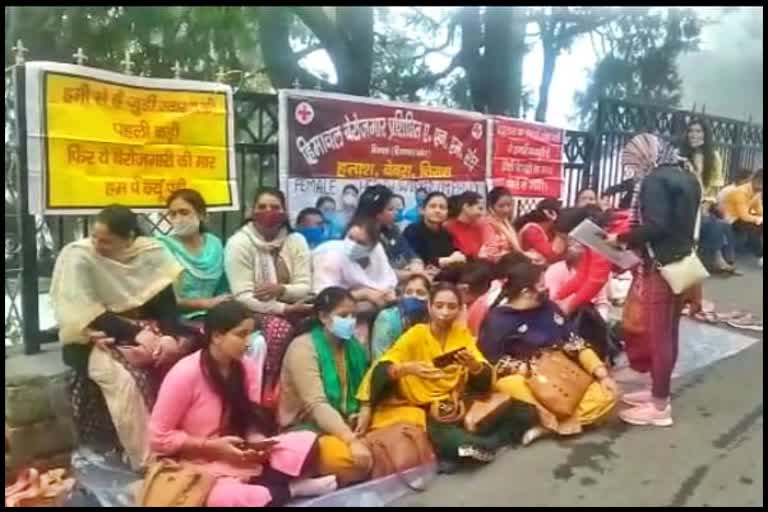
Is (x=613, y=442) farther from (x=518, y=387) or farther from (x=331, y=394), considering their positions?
(x=331, y=394)

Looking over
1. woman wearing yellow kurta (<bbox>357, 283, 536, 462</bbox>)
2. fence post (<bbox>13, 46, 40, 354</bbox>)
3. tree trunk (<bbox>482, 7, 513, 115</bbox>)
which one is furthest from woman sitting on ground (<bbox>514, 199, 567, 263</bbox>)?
fence post (<bbox>13, 46, 40, 354</bbox>)

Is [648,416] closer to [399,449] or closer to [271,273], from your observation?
[399,449]

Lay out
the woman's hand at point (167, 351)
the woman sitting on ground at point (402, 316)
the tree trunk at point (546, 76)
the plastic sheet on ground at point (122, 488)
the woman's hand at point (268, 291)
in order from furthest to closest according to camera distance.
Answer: the tree trunk at point (546, 76)
the woman sitting on ground at point (402, 316)
the woman's hand at point (268, 291)
the woman's hand at point (167, 351)
the plastic sheet on ground at point (122, 488)

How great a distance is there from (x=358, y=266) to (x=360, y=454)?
81 centimetres

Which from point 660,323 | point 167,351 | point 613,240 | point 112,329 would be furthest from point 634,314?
point 112,329

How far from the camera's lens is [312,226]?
10.3 ft

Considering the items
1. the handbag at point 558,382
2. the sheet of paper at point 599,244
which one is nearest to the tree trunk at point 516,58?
the sheet of paper at point 599,244

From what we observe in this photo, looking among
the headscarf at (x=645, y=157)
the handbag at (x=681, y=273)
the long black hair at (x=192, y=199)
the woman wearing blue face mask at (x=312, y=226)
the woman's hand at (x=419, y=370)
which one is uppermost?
the headscarf at (x=645, y=157)

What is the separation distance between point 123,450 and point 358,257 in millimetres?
1205

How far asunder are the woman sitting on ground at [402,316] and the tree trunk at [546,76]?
3.51 ft

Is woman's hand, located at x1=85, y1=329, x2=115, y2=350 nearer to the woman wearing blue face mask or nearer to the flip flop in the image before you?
the flip flop

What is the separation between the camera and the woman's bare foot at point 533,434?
3246mm

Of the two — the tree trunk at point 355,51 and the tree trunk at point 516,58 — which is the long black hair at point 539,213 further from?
the tree trunk at point 355,51

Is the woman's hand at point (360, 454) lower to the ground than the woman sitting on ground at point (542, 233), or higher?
lower
